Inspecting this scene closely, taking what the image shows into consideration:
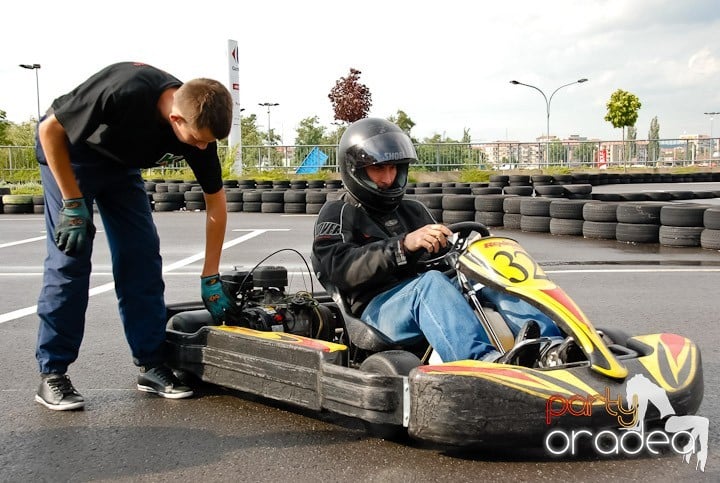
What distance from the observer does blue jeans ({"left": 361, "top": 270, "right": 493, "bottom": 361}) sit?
2762 mm

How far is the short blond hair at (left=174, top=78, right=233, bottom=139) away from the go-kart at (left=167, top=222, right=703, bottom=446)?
844 mm

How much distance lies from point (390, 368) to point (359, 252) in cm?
66

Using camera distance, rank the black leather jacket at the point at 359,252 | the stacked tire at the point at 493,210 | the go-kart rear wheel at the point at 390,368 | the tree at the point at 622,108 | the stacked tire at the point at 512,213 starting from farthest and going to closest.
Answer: the tree at the point at 622,108
the stacked tire at the point at 493,210
the stacked tire at the point at 512,213
the black leather jacket at the point at 359,252
the go-kart rear wheel at the point at 390,368

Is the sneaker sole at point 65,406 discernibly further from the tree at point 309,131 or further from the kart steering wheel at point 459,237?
the tree at point 309,131

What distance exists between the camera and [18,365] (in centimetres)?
396

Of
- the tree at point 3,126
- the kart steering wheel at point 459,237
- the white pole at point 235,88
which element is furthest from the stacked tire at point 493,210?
the tree at point 3,126

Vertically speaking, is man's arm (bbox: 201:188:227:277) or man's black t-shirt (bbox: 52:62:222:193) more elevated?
man's black t-shirt (bbox: 52:62:222:193)

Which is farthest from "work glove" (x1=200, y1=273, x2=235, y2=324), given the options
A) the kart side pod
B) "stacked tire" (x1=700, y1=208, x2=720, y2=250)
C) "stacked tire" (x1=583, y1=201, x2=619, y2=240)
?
"stacked tire" (x1=583, y1=201, x2=619, y2=240)

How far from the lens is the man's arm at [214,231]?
3529mm

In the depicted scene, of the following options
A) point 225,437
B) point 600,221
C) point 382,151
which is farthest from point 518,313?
point 600,221

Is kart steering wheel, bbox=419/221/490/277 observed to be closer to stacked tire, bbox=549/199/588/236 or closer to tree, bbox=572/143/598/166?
stacked tire, bbox=549/199/588/236

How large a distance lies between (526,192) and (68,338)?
1365 centimetres

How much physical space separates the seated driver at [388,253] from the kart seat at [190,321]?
652 mm

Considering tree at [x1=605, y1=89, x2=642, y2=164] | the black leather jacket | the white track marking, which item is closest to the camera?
the black leather jacket
